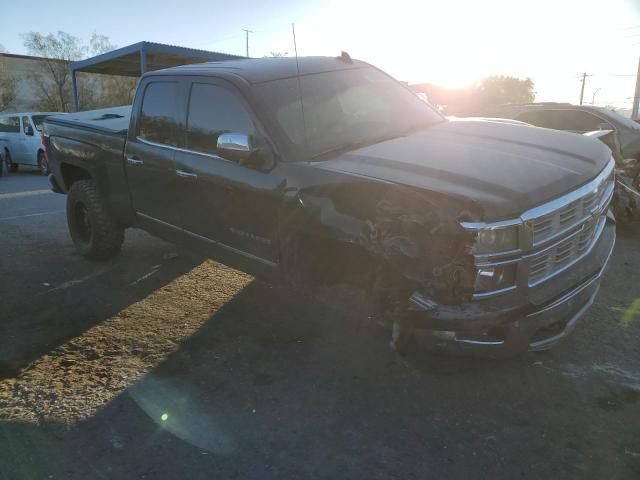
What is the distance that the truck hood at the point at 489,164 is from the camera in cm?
251

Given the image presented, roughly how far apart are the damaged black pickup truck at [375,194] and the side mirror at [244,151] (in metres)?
0.01

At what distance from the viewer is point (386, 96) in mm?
4094

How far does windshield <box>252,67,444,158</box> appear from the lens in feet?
11.0

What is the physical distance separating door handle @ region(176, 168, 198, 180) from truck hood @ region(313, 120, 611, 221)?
1.17 m

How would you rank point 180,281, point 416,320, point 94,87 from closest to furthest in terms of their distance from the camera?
1. point 416,320
2. point 180,281
3. point 94,87

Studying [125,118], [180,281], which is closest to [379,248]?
[180,281]

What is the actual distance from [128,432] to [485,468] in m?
1.80

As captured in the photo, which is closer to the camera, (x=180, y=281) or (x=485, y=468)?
(x=485, y=468)

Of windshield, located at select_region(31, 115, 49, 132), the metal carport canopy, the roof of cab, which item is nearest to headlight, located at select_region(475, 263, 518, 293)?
the roof of cab

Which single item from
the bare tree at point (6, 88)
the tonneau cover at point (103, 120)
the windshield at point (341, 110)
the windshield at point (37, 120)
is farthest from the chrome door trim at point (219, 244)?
the bare tree at point (6, 88)

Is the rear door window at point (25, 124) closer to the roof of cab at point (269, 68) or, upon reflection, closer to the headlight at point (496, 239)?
the roof of cab at point (269, 68)

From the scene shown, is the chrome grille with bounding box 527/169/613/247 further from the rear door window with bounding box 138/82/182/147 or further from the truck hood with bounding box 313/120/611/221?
the rear door window with bounding box 138/82/182/147

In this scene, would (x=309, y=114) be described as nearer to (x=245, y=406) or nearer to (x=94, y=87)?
(x=245, y=406)

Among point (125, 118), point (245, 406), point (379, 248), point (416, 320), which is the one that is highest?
point (125, 118)
